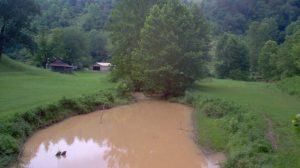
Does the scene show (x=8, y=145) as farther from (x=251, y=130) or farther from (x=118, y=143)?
(x=251, y=130)

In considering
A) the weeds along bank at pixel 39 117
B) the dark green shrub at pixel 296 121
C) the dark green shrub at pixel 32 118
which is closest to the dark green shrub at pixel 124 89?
the weeds along bank at pixel 39 117

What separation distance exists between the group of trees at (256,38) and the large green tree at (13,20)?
102 feet

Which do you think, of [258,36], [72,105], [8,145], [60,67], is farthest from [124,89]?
[258,36]

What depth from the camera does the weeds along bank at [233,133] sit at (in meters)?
15.2

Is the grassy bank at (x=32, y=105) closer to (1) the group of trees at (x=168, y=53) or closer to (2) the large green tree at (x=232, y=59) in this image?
(1) the group of trees at (x=168, y=53)

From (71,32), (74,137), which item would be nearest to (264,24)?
(71,32)

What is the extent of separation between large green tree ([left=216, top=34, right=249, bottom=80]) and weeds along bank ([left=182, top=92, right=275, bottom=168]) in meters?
38.0

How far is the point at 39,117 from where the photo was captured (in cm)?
2308

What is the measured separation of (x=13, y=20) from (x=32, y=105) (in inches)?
1017

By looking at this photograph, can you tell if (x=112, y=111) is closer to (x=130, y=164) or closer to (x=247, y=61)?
(x=130, y=164)

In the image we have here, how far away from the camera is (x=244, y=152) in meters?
15.5

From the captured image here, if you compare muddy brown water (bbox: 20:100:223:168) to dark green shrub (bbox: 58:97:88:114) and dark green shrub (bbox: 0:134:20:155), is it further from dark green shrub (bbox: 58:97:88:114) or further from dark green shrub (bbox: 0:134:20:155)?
dark green shrub (bbox: 58:97:88:114)

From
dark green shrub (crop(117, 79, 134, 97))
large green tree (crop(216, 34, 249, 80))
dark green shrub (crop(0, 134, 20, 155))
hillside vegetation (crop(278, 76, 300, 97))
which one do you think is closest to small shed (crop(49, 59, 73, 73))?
large green tree (crop(216, 34, 249, 80))

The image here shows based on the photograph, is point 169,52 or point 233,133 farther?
point 169,52
